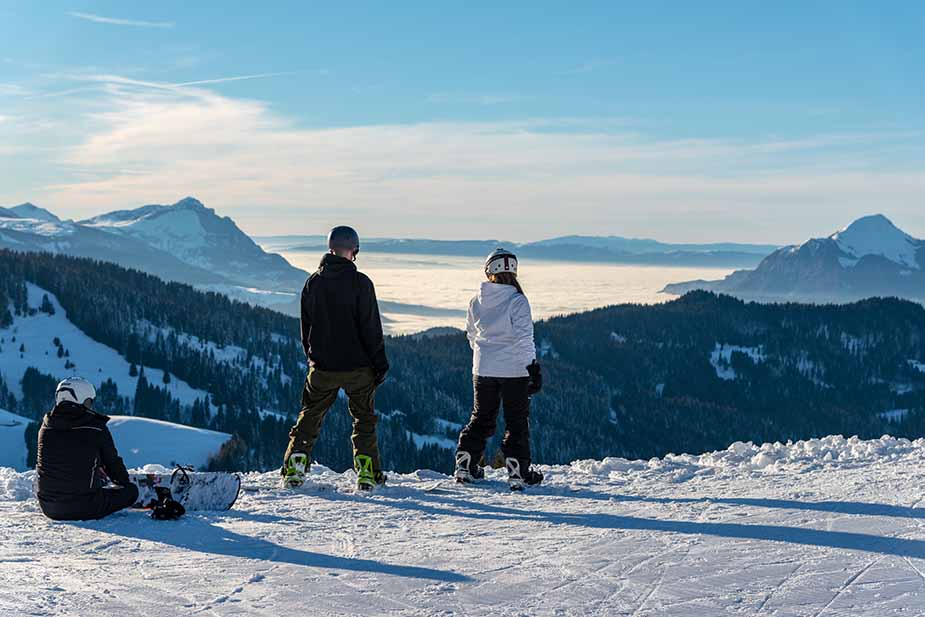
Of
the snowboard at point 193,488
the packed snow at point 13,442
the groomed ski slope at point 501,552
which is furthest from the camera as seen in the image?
the packed snow at point 13,442

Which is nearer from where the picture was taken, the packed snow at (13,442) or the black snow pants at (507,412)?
the black snow pants at (507,412)

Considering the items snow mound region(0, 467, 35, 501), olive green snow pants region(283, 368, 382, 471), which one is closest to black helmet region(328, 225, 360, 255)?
olive green snow pants region(283, 368, 382, 471)

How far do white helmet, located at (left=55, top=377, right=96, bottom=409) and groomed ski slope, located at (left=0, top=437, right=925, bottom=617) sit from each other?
1180mm

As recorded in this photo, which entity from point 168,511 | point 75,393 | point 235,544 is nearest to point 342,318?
point 168,511

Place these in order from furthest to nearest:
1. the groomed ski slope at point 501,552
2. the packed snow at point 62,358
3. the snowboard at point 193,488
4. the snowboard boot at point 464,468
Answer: the packed snow at point 62,358
the snowboard boot at point 464,468
the snowboard at point 193,488
the groomed ski slope at point 501,552

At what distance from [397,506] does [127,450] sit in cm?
7709

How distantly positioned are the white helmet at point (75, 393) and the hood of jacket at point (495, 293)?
4170 mm

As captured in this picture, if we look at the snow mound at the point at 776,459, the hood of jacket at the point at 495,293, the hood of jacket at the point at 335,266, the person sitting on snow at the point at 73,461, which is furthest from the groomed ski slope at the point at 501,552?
the hood of jacket at the point at 335,266

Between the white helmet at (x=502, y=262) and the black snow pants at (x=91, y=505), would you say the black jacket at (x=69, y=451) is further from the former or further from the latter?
the white helmet at (x=502, y=262)

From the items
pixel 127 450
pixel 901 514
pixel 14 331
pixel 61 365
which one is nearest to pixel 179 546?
pixel 901 514

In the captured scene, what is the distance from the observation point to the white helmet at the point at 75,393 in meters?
8.43

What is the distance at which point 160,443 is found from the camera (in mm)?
81438

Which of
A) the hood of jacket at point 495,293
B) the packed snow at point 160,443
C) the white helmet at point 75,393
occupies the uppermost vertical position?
the hood of jacket at point 495,293

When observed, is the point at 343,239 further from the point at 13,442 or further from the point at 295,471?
the point at 13,442
